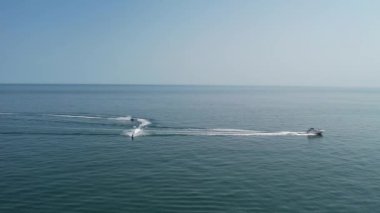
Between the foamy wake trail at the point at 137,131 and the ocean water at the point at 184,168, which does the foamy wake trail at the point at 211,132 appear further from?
the foamy wake trail at the point at 137,131

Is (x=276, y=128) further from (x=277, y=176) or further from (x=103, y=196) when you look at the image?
(x=103, y=196)

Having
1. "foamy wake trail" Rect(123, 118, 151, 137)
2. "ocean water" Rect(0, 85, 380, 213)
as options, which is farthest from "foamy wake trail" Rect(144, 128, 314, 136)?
"foamy wake trail" Rect(123, 118, 151, 137)

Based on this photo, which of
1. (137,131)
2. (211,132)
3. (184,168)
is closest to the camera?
(184,168)

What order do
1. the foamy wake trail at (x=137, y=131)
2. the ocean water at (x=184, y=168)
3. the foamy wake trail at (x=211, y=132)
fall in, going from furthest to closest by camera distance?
the foamy wake trail at (x=211, y=132) → the foamy wake trail at (x=137, y=131) → the ocean water at (x=184, y=168)

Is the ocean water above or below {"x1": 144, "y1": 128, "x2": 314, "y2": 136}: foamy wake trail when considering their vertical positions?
below

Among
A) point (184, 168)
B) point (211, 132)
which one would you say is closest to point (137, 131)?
point (211, 132)

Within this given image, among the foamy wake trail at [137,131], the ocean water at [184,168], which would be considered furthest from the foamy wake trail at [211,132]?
the foamy wake trail at [137,131]

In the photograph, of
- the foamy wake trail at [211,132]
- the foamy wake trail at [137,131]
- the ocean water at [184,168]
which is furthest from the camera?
the foamy wake trail at [211,132]

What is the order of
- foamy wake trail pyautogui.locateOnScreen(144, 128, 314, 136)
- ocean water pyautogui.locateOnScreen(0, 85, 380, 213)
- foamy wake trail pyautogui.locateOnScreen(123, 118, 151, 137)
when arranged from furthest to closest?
foamy wake trail pyautogui.locateOnScreen(144, 128, 314, 136)
foamy wake trail pyautogui.locateOnScreen(123, 118, 151, 137)
ocean water pyautogui.locateOnScreen(0, 85, 380, 213)

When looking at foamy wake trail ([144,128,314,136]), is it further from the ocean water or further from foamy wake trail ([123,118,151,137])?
foamy wake trail ([123,118,151,137])

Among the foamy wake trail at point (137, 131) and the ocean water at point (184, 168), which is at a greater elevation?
the foamy wake trail at point (137, 131)

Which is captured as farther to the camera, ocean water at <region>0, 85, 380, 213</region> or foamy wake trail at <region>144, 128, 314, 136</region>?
foamy wake trail at <region>144, 128, 314, 136</region>

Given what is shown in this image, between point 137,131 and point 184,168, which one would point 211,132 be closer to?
point 137,131
